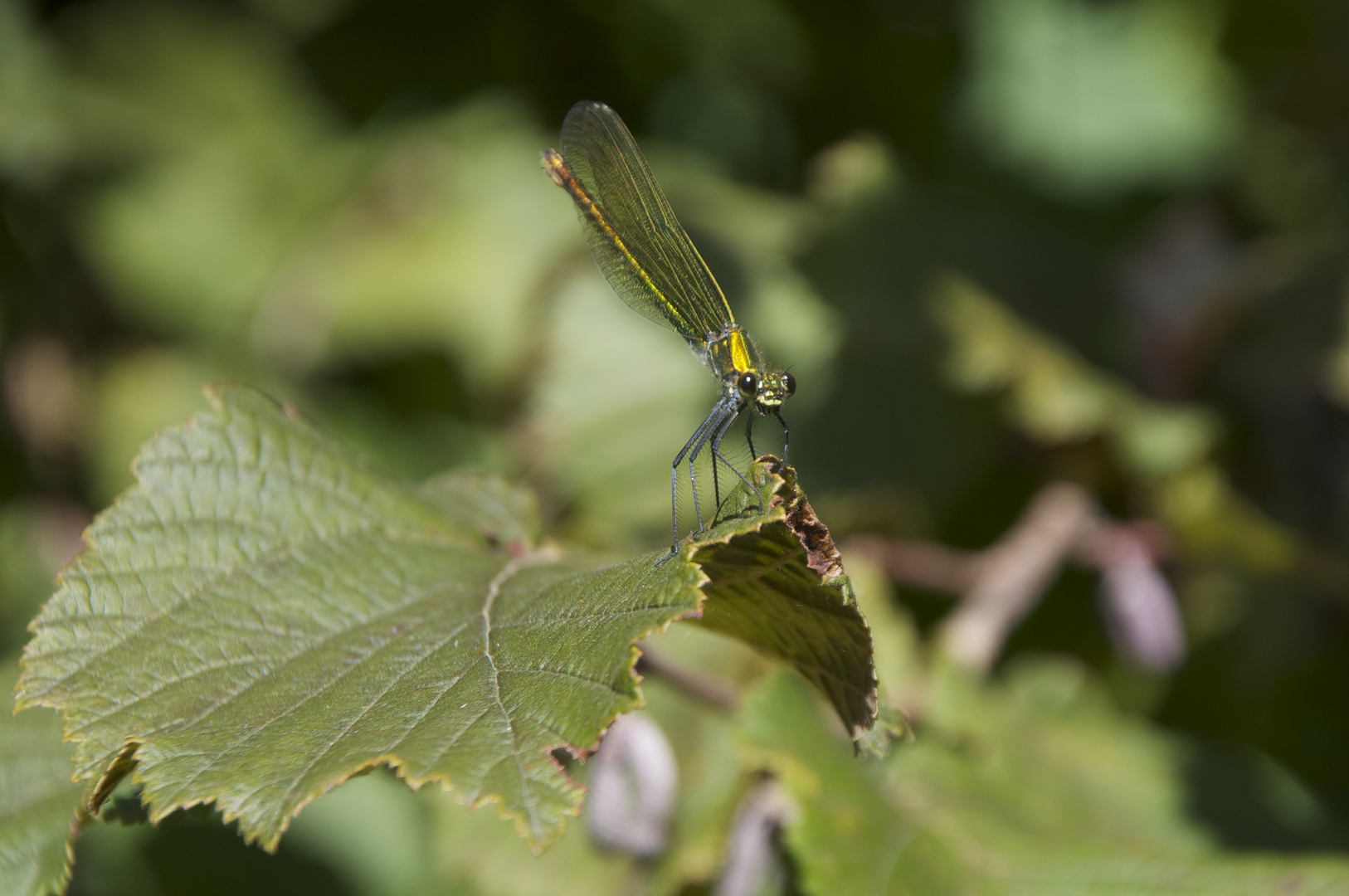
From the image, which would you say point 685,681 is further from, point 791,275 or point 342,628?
point 791,275

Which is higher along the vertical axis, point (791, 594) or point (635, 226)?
point (635, 226)

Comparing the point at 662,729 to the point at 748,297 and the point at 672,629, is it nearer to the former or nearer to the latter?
the point at 672,629

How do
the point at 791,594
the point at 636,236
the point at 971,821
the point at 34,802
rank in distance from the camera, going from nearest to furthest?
the point at 791,594, the point at 34,802, the point at 971,821, the point at 636,236

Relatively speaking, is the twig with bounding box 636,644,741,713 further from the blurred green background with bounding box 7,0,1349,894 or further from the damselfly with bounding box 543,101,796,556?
the blurred green background with bounding box 7,0,1349,894

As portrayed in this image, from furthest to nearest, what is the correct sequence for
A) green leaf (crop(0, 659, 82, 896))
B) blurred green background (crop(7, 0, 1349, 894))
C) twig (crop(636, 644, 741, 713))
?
blurred green background (crop(7, 0, 1349, 894)) < twig (crop(636, 644, 741, 713)) < green leaf (crop(0, 659, 82, 896))

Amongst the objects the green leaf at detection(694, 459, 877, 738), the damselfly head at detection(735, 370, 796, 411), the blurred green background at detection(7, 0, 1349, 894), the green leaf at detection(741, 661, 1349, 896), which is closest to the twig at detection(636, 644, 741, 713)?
the green leaf at detection(741, 661, 1349, 896)

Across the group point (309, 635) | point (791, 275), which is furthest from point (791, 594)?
point (791, 275)
